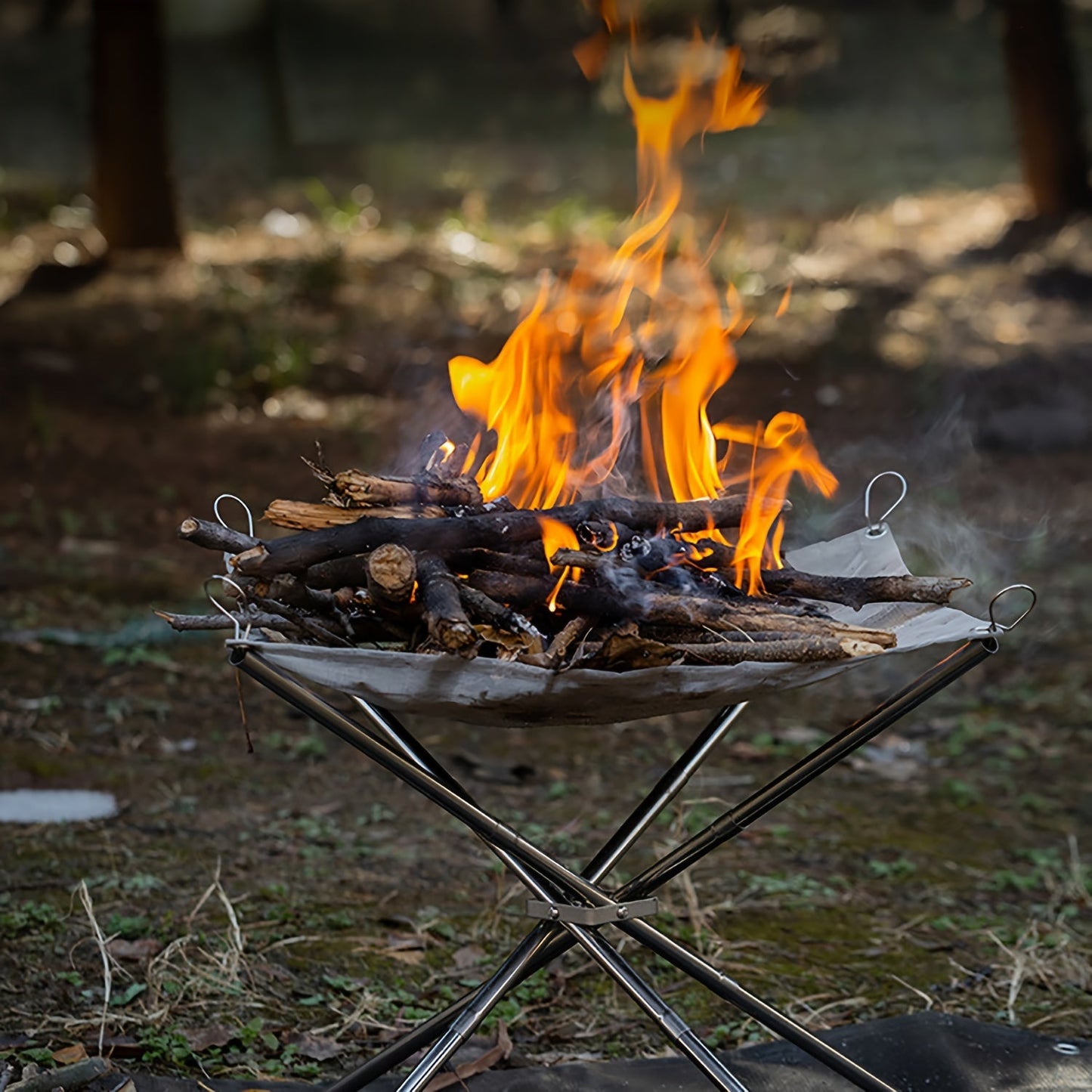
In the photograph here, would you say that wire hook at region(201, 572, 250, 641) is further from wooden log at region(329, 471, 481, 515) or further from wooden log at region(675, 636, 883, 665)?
wooden log at region(675, 636, 883, 665)

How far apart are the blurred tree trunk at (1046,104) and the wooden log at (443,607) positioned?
29.3 feet

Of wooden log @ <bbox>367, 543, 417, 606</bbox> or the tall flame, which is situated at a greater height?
the tall flame

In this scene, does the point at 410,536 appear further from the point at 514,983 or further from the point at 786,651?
the point at 514,983

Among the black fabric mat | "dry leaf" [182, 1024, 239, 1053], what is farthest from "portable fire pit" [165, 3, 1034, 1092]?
"dry leaf" [182, 1024, 239, 1053]

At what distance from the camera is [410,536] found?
7.70ft

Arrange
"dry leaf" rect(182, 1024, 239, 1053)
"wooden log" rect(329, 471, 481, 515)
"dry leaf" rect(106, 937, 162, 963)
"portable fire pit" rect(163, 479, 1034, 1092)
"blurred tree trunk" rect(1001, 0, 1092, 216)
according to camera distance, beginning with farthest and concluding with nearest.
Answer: "blurred tree trunk" rect(1001, 0, 1092, 216) → "dry leaf" rect(106, 937, 162, 963) → "dry leaf" rect(182, 1024, 239, 1053) → "wooden log" rect(329, 471, 481, 515) → "portable fire pit" rect(163, 479, 1034, 1092)

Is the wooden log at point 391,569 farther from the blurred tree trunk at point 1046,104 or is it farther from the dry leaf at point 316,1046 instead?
the blurred tree trunk at point 1046,104

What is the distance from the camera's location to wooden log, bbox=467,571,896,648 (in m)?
2.30

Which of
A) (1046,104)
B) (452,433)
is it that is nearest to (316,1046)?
(452,433)

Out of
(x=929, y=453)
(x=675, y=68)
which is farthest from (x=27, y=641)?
(x=675, y=68)

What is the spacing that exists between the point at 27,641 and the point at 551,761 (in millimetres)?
2096

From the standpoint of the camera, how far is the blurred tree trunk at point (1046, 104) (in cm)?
970

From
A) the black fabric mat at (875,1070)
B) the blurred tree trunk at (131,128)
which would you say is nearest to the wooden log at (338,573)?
the black fabric mat at (875,1070)

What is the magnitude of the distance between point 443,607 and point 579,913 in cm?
61
